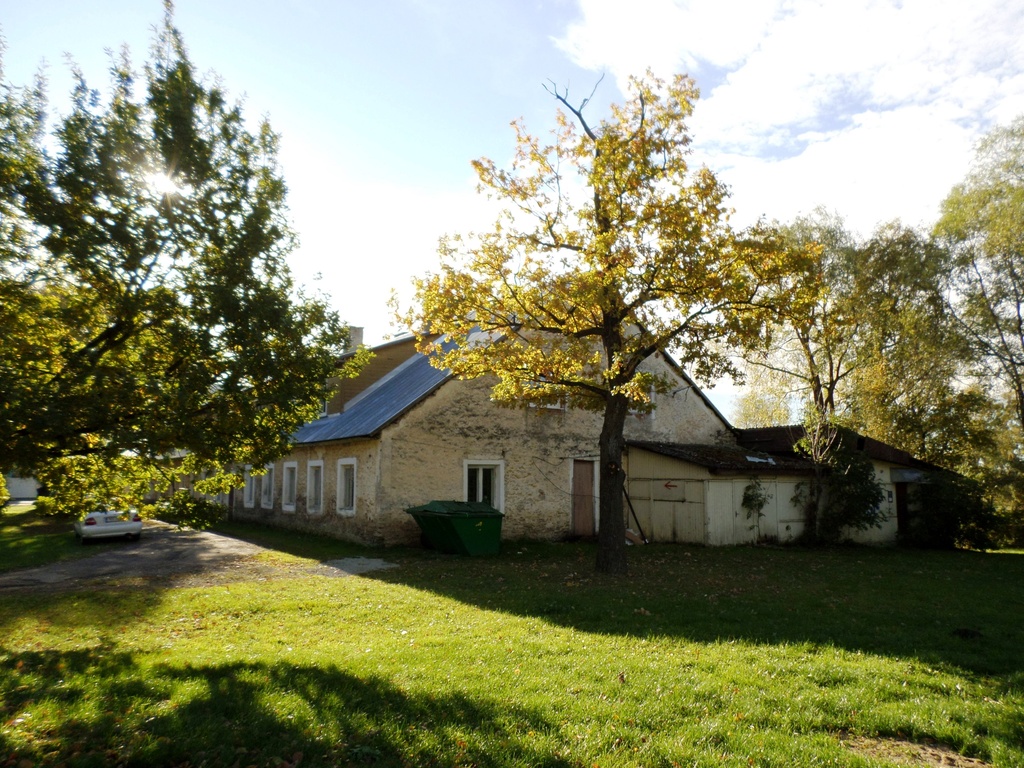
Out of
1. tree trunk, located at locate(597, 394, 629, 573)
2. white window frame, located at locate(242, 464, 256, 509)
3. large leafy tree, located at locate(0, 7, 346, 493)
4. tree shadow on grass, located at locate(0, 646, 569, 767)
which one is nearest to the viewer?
tree shadow on grass, located at locate(0, 646, 569, 767)

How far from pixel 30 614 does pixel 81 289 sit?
16.4 feet

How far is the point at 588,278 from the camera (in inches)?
510

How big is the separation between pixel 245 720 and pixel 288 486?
65.4 ft

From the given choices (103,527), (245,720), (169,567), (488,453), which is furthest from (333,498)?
(245,720)

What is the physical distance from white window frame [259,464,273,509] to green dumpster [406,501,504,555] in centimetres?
1006

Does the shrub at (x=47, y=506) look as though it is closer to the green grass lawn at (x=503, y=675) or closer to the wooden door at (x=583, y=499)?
the green grass lawn at (x=503, y=675)

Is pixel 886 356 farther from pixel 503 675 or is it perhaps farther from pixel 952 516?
pixel 503 675

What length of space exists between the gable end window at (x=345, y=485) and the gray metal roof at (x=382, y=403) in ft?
3.16

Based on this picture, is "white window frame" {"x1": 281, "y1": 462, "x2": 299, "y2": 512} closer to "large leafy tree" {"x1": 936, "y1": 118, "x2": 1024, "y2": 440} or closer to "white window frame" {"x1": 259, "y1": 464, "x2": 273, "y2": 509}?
"white window frame" {"x1": 259, "y1": 464, "x2": 273, "y2": 509}

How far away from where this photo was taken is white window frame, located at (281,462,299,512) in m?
23.4

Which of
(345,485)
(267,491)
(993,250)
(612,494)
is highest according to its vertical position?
(993,250)

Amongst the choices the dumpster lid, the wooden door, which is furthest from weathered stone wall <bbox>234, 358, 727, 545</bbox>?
the dumpster lid

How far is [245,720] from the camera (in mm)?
5137

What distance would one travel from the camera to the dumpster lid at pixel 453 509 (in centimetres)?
1652
